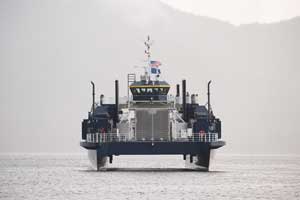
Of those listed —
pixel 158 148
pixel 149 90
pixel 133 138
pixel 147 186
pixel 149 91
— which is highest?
pixel 149 90

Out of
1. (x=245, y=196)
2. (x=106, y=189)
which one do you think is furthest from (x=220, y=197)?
(x=106, y=189)

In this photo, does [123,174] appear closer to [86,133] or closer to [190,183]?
[86,133]

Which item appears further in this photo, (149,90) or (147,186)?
(149,90)

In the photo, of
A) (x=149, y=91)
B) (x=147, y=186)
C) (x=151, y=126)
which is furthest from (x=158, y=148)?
(x=147, y=186)

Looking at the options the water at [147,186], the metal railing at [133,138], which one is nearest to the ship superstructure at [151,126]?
the metal railing at [133,138]

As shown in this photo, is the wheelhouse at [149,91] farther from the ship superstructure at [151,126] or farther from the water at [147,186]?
the water at [147,186]

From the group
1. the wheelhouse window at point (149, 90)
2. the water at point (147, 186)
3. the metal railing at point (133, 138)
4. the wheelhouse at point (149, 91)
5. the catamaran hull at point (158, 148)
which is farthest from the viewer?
the wheelhouse window at point (149, 90)

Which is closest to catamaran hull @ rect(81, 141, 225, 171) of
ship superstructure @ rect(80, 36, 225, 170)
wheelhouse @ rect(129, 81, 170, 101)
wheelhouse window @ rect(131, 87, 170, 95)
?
ship superstructure @ rect(80, 36, 225, 170)

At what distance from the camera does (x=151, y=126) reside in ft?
401

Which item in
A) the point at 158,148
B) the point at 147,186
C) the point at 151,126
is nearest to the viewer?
the point at 147,186

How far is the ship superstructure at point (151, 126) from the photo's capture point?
115 m

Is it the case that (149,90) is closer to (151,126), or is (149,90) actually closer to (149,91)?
(149,91)

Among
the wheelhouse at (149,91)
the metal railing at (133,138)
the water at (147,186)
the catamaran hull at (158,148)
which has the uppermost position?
the wheelhouse at (149,91)

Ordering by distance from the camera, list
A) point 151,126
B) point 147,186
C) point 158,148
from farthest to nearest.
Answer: point 151,126, point 158,148, point 147,186
